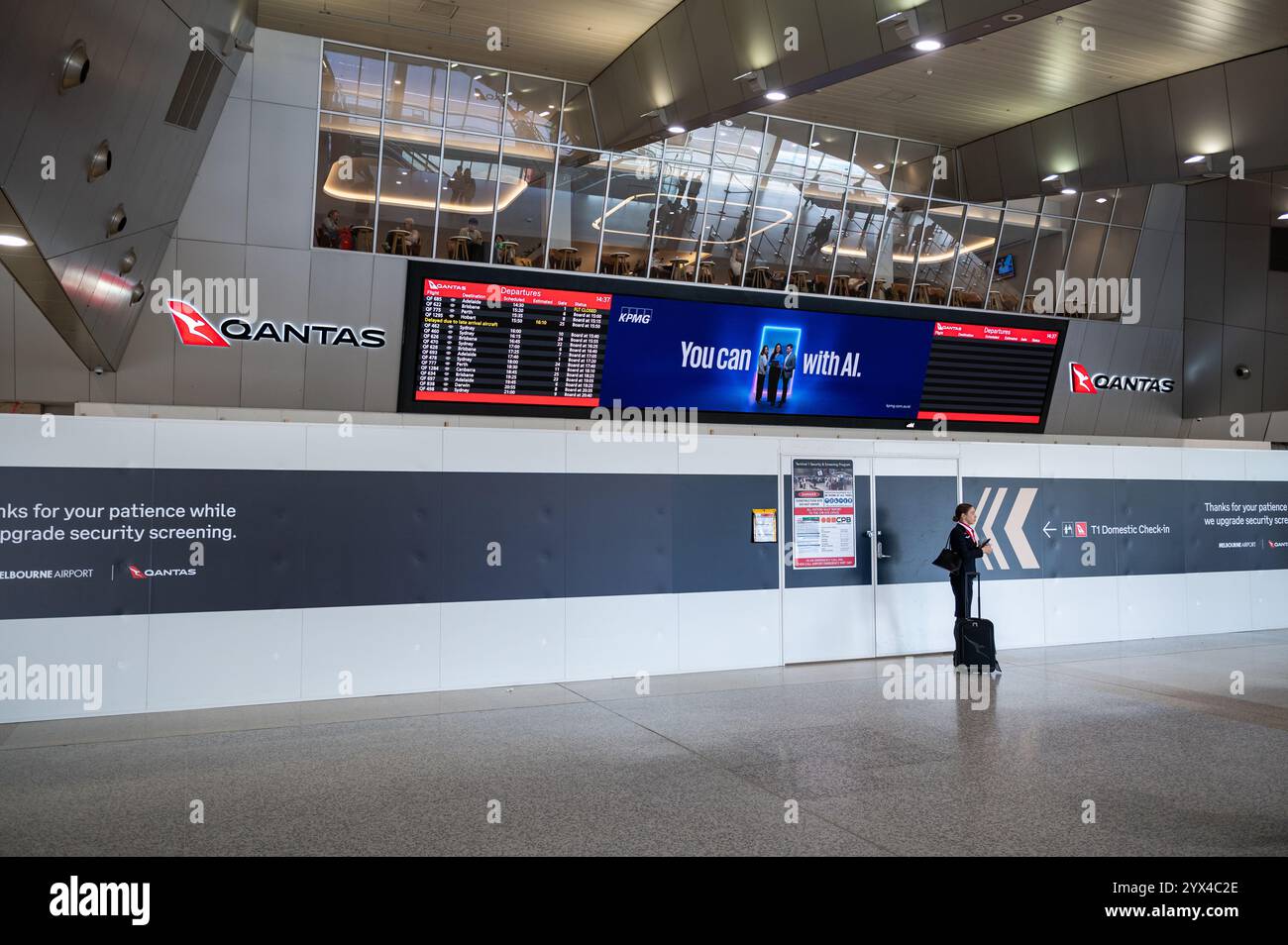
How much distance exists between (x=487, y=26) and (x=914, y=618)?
27.1 ft

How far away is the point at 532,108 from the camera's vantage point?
12836mm

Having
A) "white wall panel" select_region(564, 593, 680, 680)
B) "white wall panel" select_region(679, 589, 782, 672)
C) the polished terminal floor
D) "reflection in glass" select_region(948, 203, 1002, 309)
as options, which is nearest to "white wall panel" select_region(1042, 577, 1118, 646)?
the polished terminal floor

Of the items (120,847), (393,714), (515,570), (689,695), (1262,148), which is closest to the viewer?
(120,847)

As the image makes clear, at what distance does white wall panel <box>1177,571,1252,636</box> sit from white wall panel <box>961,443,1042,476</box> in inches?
112

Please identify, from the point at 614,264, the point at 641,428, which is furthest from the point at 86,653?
the point at 614,264

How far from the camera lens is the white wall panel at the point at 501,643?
339 inches

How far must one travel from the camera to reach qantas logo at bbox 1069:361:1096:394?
16609 millimetres

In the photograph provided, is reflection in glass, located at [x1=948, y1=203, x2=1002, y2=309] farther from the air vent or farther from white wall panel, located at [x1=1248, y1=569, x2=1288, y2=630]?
the air vent

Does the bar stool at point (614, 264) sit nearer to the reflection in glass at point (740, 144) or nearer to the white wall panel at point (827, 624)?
the reflection in glass at point (740, 144)

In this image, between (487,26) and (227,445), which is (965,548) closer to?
(227,445)
